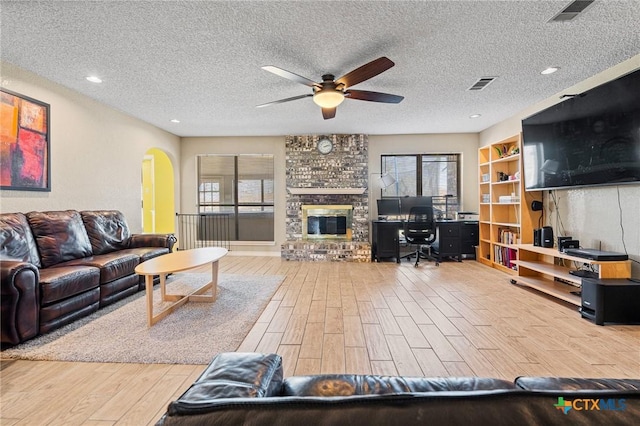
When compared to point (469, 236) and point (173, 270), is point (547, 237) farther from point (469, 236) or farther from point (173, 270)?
point (173, 270)

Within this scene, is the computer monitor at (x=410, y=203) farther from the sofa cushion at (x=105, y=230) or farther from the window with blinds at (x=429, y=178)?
the sofa cushion at (x=105, y=230)

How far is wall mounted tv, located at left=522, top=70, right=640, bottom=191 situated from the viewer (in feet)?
8.71

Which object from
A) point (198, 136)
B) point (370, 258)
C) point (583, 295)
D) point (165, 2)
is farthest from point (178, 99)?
point (583, 295)

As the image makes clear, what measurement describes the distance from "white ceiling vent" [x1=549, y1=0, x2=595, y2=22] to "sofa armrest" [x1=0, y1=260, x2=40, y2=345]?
449 cm

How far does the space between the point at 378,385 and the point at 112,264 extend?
10.9 ft

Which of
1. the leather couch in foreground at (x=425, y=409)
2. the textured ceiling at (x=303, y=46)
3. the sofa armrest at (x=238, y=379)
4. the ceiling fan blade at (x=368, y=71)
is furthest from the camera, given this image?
the ceiling fan blade at (x=368, y=71)

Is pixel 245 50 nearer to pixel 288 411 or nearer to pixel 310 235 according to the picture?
pixel 288 411

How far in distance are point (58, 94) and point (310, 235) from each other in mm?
4478

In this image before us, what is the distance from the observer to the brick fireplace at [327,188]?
19.8 ft

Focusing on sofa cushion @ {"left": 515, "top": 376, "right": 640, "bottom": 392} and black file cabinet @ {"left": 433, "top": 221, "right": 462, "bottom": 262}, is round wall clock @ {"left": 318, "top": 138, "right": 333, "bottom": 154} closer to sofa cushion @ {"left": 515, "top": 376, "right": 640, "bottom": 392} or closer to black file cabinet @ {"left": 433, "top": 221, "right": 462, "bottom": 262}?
black file cabinet @ {"left": 433, "top": 221, "right": 462, "bottom": 262}

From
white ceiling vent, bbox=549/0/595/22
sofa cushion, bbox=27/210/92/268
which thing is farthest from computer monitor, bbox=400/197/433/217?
sofa cushion, bbox=27/210/92/268

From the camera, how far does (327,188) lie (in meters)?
5.96

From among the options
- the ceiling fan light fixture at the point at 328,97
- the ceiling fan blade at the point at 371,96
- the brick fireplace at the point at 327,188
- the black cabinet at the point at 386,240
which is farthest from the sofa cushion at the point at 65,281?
the black cabinet at the point at 386,240

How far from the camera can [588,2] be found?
1980 mm
